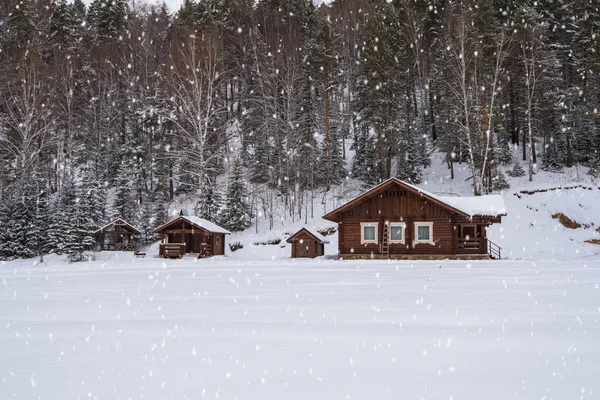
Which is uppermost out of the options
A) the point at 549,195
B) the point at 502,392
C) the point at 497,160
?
the point at 497,160

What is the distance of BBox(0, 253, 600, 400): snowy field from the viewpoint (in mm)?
4035

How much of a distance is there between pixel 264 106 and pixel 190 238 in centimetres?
1553

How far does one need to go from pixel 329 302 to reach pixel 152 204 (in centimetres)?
3862

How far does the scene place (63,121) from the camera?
4319cm

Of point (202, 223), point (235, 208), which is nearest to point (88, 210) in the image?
point (202, 223)

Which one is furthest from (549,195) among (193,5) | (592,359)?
(193,5)

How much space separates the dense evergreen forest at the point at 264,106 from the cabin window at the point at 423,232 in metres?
7.52

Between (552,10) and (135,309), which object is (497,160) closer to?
(552,10)

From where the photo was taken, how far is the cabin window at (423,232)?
29.7 meters

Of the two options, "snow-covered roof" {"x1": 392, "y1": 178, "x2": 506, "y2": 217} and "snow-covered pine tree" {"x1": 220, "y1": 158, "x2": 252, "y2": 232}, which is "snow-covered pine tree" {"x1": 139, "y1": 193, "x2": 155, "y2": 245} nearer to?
"snow-covered pine tree" {"x1": 220, "y1": 158, "x2": 252, "y2": 232}

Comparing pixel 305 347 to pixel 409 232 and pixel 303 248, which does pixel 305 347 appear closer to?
pixel 409 232

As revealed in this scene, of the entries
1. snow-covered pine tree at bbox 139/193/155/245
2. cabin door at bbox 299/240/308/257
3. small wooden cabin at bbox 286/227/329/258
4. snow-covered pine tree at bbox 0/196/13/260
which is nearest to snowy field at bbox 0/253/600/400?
small wooden cabin at bbox 286/227/329/258

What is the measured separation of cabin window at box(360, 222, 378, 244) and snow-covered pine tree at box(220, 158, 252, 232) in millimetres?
13374

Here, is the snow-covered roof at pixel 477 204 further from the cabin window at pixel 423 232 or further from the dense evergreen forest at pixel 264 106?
the dense evergreen forest at pixel 264 106
